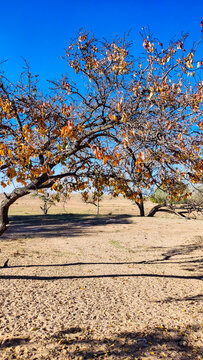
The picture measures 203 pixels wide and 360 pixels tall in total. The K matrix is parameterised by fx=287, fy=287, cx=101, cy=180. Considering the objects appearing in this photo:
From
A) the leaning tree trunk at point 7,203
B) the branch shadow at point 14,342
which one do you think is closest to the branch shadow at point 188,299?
the branch shadow at point 14,342

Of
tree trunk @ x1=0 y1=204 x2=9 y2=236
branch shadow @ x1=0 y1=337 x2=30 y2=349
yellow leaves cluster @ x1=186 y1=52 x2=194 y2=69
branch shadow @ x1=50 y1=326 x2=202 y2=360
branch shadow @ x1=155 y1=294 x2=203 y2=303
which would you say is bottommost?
branch shadow @ x1=155 y1=294 x2=203 y2=303

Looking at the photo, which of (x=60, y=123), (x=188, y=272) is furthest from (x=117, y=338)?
(x=188, y=272)

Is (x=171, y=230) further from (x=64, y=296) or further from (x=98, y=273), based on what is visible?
(x=64, y=296)

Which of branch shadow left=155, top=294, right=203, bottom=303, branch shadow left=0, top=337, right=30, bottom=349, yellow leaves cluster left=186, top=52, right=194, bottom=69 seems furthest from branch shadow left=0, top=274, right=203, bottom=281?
yellow leaves cluster left=186, top=52, right=194, bottom=69

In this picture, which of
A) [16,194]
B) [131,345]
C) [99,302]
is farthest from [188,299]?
[16,194]

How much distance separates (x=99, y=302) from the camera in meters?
5.80

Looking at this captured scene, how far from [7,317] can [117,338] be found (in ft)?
6.23

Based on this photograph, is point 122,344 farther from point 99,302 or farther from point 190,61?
point 190,61

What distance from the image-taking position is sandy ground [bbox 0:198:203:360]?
4082 mm

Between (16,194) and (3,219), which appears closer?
(16,194)

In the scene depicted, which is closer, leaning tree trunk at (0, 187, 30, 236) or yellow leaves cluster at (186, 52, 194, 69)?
yellow leaves cluster at (186, 52, 194, 69)

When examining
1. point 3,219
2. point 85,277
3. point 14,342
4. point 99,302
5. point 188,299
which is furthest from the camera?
point 85,277

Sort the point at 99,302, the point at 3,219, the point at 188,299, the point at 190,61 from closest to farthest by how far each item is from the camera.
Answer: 1. the point at 190,61
2. the point at 99,302
3. the point at 188,299
4. the point at 3,219

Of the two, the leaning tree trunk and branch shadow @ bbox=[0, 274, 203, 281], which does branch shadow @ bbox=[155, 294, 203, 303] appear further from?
the leaning tree trunk
